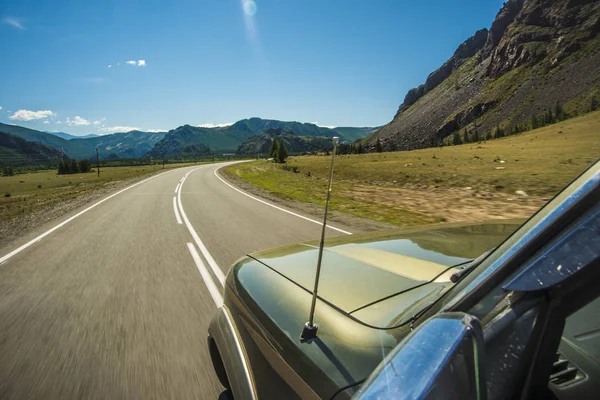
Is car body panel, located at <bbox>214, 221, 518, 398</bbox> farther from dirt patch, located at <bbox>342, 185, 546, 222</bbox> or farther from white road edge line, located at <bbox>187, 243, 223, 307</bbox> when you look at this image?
dirt patch, located at <bbox>342, 185, 546, 222</bbox>

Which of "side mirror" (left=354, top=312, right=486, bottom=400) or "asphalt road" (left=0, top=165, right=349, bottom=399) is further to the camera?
"asphalt road" (left=0, top=165, right=349, bottom=399)

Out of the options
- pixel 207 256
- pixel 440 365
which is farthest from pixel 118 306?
pixel 440 365

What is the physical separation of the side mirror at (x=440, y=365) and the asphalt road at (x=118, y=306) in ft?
7.42

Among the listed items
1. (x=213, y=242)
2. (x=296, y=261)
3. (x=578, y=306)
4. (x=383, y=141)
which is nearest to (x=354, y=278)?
(x=296, y=261)

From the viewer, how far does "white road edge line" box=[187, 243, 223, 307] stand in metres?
4.36

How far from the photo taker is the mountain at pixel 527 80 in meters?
127

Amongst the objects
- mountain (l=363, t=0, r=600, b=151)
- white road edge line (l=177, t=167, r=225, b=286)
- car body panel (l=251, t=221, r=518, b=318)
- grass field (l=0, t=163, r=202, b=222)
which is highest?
mountain (l=363, t=0, r=600, b=151)

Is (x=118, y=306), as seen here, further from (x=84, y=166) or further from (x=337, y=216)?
(x=84, y=166)

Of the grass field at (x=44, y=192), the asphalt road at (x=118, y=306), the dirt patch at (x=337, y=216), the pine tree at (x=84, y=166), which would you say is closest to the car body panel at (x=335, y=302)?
the asphalt road at (x=118, y=306)

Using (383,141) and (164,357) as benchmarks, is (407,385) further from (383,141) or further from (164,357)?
(383,141)

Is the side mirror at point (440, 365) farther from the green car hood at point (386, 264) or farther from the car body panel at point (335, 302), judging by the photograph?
the green car hood at point (386, 264)

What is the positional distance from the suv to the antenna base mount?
0.6 inches

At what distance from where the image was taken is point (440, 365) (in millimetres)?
700

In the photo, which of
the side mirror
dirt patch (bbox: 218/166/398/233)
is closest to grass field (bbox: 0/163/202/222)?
dirt patch (bbox: 218/166/398/233)
